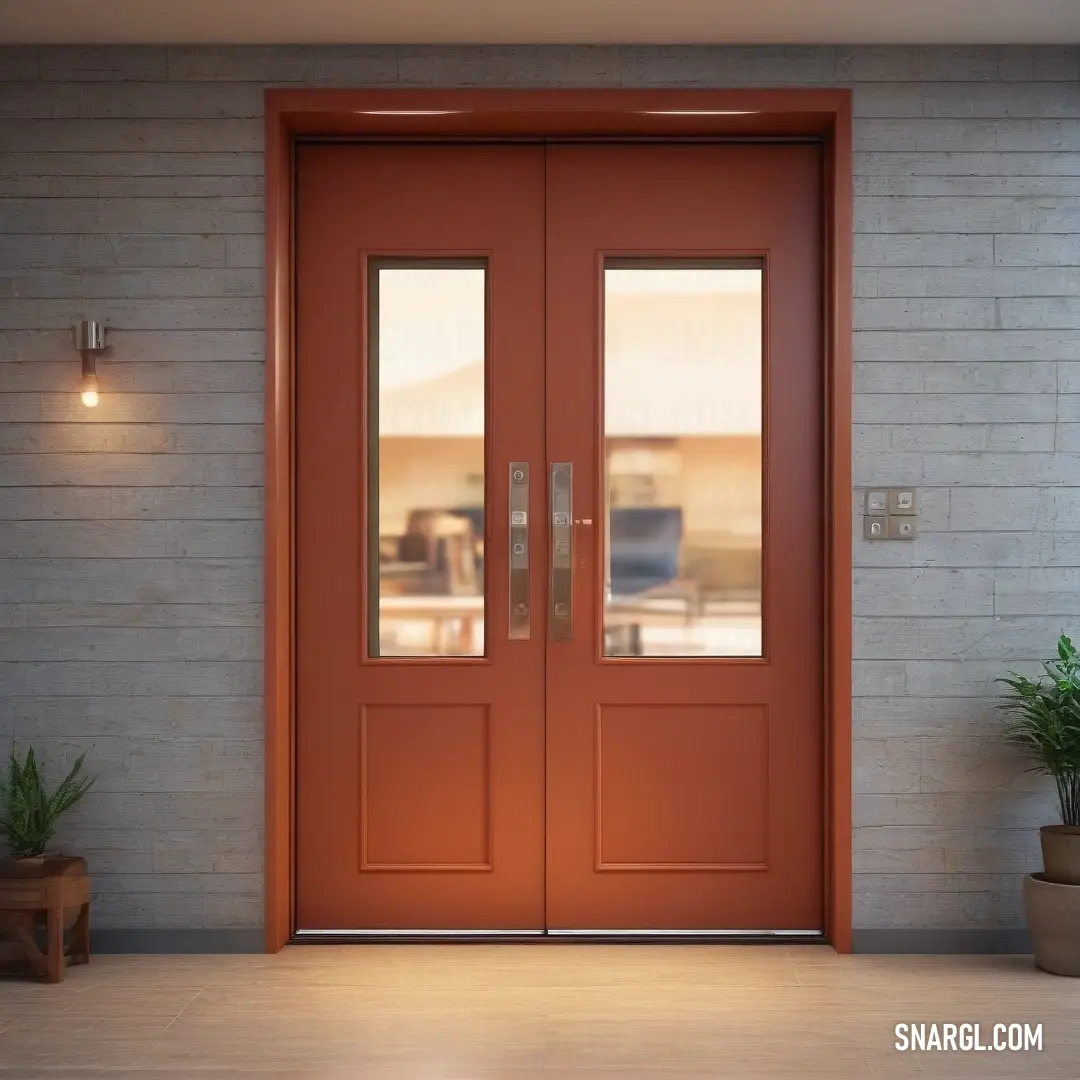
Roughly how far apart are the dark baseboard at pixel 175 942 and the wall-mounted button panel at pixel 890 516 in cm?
215

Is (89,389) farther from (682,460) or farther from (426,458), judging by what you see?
(682,460)

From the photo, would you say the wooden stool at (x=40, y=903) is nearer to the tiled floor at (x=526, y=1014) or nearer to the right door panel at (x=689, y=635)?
the tiled floor at (x=526, y=1014)

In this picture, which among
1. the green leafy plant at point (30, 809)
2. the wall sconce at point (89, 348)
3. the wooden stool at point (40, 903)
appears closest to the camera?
the wooden stool at point (40, 903)

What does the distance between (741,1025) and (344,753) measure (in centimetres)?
142

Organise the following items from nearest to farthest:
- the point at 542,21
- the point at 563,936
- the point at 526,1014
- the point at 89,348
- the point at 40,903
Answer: the point at 526,1014, the point at 40,903, the point at 542,21, the point at 89,348, the point at 563,936

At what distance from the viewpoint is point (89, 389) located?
3.77 m

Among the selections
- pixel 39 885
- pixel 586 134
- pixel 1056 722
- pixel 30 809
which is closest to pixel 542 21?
pixel 586 134

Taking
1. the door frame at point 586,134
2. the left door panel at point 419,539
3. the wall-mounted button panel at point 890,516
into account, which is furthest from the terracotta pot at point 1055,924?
the left door panel at point 419,539

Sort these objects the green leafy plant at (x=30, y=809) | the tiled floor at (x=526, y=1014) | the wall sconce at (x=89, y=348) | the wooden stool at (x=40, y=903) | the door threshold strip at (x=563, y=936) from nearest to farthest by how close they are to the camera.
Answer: the tiled floor at (x=526, y=1014) → the wooden stool at (x=40, y=903) → the green leafy plant at (x=30, y=809) → the wall sconce at (x=89, y=348) → the door threshold strip at (x=563, y=936)

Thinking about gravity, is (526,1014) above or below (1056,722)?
below

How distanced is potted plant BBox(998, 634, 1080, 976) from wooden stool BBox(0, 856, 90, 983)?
8.61 feet

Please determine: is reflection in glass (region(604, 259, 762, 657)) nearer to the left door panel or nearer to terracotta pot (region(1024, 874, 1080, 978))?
the left door panel

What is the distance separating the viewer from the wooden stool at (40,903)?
3482mm

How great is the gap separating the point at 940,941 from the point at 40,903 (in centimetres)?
252
